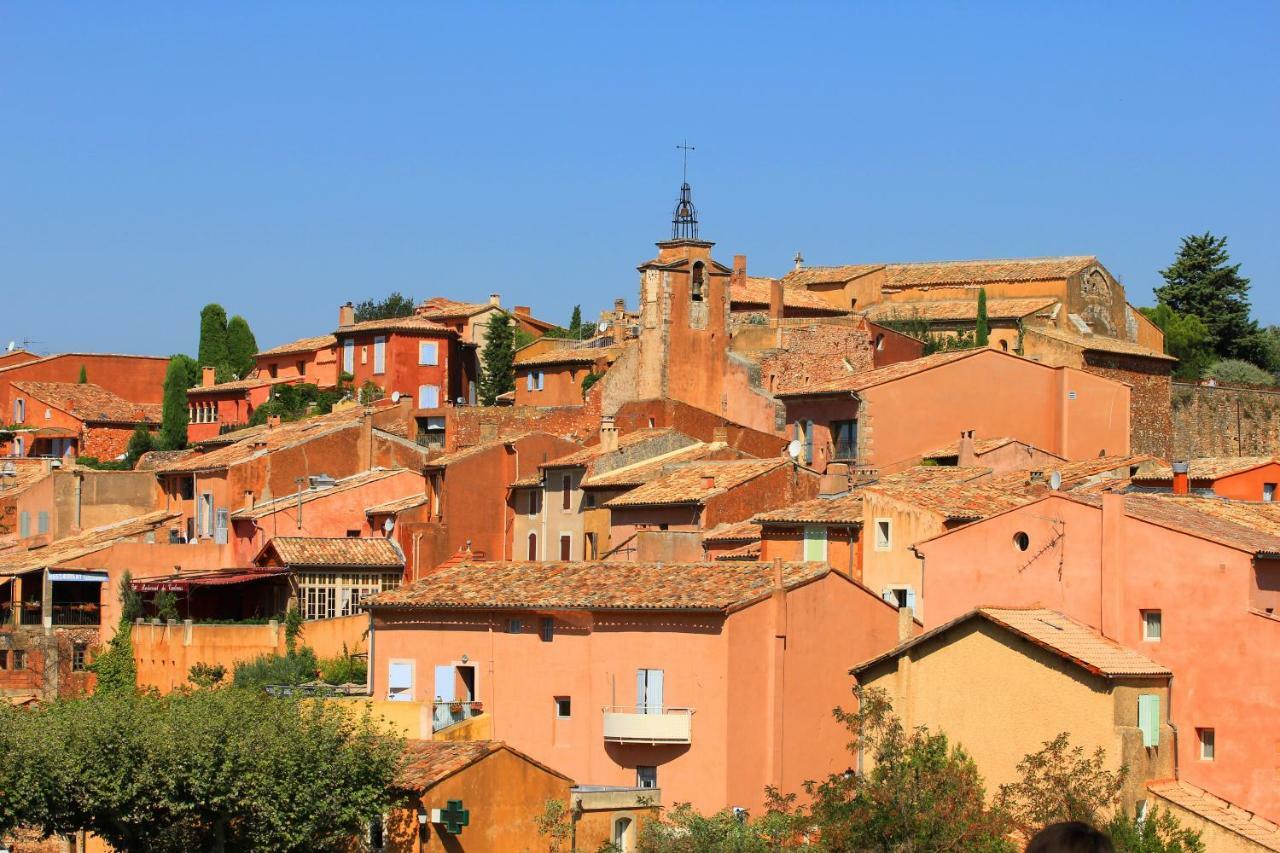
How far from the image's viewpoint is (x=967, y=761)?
100 feet

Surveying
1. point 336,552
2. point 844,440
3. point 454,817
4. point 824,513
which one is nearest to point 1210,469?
point 844,440

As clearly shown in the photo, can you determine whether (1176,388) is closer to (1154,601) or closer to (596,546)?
(596,546)

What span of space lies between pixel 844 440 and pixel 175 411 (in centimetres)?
3071

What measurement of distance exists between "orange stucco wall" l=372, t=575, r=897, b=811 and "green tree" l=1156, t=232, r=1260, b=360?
139 ft

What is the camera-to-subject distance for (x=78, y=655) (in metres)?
50.8

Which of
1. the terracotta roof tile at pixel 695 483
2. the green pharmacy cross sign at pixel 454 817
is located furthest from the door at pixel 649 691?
the terracotta roof tile at pixel 695 483

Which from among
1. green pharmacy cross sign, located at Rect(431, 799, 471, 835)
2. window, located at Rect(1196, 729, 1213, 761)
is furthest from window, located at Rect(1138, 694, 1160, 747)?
green pharmacy cross sign, located at Rect(431, 799, 471, 835)

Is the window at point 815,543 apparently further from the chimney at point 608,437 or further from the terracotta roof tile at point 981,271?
the terracotta roof tile at point 981,271

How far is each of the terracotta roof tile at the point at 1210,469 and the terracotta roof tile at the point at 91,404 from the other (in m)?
40.8

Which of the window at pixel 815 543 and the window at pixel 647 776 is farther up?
the window at pixel 815 543

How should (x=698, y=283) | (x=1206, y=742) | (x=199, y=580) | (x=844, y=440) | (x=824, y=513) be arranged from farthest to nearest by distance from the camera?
(x=698, y=283), (x=199, y=580), (x=844, y=440), (x=824, y=513), (x=1206, y=742)

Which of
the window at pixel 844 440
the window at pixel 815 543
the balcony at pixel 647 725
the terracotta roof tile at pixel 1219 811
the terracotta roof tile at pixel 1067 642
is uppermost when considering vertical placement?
the window at pixel 844 440

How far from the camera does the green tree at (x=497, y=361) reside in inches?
2697

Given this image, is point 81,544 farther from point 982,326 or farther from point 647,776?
point 647,776
